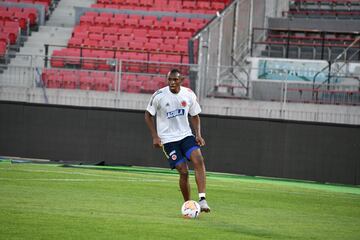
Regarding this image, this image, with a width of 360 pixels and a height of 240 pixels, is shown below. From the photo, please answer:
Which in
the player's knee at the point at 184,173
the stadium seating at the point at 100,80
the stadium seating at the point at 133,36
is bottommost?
the player's knee at the point at 184,173

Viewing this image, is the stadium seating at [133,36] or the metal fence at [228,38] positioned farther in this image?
the stadium seating at [133,36]

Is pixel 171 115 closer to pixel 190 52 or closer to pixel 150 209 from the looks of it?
pixel 150 209

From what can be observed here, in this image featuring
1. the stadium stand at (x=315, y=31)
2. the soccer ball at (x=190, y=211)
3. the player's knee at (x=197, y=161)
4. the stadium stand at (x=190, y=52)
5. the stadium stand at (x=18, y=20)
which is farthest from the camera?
the stadium stand at (x=18, y=20)

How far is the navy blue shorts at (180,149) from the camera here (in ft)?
46.3

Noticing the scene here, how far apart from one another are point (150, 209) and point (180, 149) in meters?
0.98

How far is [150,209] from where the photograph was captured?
1411 centimetres

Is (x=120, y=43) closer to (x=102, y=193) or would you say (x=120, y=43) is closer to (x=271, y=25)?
(x=271, y=25)

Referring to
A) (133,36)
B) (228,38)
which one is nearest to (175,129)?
(228,38)

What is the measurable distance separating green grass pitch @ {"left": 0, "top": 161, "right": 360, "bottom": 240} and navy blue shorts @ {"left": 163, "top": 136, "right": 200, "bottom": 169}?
2.47 ft

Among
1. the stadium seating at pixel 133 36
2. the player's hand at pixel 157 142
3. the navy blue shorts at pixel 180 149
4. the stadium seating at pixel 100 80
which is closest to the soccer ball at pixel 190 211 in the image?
the navy blue shorts at pixel 180 149

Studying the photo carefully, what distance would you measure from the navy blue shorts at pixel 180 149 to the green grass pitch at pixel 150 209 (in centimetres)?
75

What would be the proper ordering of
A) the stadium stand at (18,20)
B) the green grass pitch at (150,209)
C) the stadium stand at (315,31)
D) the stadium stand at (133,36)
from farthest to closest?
the stadium stand at (18,20), the stadium stand at (315,31), the stadium stand at (133,36), the green grass pitch at (150,209)

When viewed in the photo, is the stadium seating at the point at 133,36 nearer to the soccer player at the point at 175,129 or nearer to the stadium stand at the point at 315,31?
the stadium stand at the point at 315,31

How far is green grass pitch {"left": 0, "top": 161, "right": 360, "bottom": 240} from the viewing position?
11266mm
